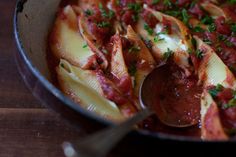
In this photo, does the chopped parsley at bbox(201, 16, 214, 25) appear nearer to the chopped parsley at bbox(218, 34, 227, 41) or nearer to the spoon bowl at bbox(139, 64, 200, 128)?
the chopped parsley at bbox(218, 34, 227, 41)

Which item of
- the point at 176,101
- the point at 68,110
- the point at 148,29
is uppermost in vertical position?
the point at 68,110

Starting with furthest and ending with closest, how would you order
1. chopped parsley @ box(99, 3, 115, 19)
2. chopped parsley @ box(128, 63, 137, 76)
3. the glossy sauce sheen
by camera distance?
chopped parsley @ box(99, 3, 115, 19) → chopped parsley @ box(128, 63, 137, 76) → the glossy sauce sheen

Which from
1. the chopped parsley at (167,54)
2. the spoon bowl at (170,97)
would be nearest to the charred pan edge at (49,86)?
the spoon bowl at (170,97)

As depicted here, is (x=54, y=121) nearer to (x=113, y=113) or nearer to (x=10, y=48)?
(x=113, y=113)

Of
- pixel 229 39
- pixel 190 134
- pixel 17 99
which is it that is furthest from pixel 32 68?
pixel 229 39

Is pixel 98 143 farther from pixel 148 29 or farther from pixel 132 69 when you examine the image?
pixel 148 29

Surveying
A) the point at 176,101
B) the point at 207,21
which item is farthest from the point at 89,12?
the point at 176,101

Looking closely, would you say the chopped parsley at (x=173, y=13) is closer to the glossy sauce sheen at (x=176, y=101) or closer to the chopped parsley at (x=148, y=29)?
the chopped parsley at (x=148, y=29)

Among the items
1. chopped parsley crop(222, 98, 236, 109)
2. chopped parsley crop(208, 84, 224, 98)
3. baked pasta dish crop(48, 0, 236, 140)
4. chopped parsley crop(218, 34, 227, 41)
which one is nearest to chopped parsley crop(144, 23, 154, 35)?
baked pasta dish crop(48, 0, 236, 140)
